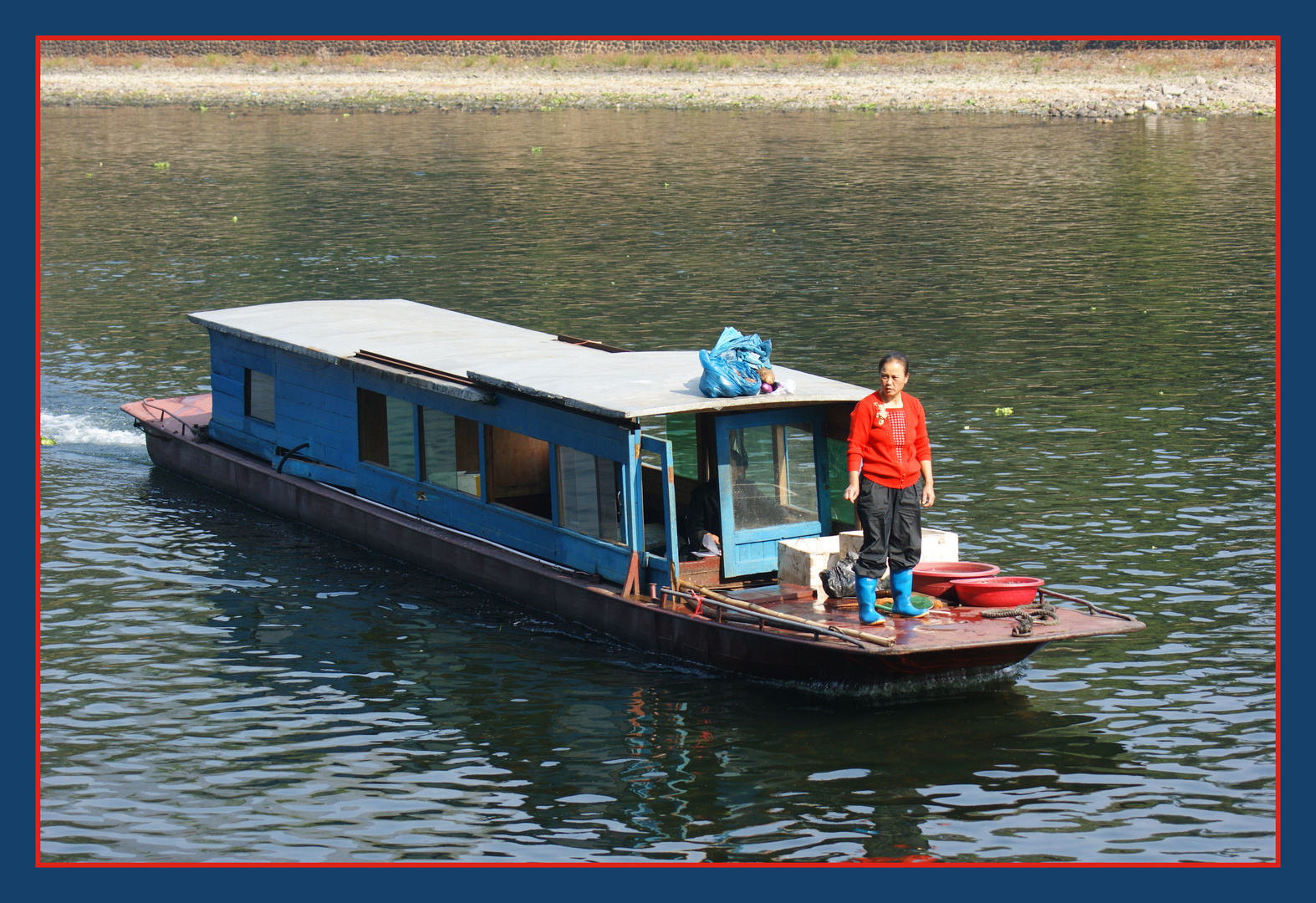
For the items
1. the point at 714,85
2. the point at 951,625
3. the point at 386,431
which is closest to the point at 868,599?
the point at 951,625

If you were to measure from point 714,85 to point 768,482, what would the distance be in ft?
235

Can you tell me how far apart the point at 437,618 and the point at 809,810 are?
6.13 meters

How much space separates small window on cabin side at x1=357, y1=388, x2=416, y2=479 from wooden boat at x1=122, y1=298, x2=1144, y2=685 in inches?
1.1

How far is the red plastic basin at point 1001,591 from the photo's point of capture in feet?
48.0

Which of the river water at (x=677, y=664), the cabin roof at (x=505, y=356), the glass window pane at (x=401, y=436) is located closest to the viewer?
the river water at (x=677, y=664)

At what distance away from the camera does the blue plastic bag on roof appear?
15.8m

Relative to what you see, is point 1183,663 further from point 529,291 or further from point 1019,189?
point 1019,189

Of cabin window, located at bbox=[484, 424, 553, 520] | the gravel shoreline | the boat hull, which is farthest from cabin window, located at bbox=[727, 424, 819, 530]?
the gravel shoreline

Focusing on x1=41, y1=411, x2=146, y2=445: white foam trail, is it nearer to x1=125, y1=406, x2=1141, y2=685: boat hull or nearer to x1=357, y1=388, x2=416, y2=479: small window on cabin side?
x1=125, y1=406, x2=1141, y2=685: boat hull

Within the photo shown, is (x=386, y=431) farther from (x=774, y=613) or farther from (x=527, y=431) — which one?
(x=774, y=613)

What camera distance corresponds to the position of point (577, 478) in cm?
1683

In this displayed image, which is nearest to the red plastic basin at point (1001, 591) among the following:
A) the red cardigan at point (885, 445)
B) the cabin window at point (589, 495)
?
the red cardigan at point (885, 445)

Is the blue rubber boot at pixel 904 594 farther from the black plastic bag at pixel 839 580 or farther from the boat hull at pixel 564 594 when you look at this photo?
the black plastic bag at pixel 839 580

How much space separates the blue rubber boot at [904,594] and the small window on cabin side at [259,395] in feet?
34.6
